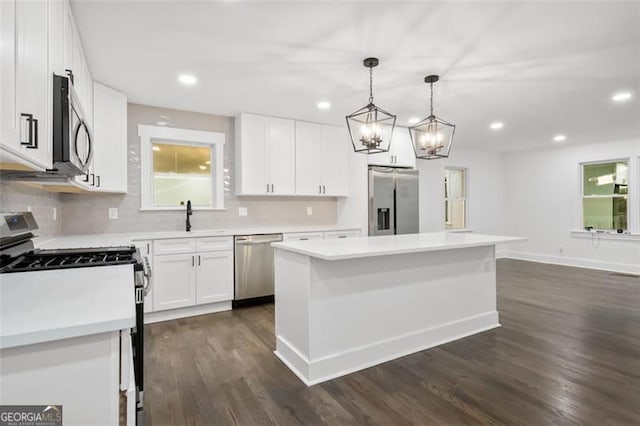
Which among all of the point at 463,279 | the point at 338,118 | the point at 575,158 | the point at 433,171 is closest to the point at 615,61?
the point at 463,279

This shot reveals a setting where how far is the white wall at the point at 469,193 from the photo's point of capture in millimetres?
5163

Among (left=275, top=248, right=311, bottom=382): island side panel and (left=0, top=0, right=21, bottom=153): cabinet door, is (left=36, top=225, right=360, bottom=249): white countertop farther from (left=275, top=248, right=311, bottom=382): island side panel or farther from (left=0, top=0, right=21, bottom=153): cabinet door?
(left=0, top=0, right=21, bottom=153): cabinet door

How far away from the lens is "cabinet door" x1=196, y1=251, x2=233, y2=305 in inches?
143

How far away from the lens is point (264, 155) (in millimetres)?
4238

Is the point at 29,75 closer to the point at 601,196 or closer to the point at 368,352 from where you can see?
the point at 368,352

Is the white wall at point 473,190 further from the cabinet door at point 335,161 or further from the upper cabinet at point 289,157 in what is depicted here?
the upper cabinet at point 289,157

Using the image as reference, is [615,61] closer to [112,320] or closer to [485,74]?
[485,74]

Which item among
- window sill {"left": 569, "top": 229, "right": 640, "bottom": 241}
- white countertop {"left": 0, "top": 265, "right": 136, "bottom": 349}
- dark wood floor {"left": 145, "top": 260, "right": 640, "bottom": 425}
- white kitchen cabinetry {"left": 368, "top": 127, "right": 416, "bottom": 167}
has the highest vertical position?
white kitchen cabinetry {"left": 368, "top": 127, "right": 416, "bottom": 167}

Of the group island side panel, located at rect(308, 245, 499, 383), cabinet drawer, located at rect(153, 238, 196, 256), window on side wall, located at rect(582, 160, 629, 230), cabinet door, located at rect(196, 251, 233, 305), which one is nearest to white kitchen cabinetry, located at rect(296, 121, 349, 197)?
cabinet door, located at rect(196, 251, 233, 305)

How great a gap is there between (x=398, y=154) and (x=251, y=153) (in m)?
2.30

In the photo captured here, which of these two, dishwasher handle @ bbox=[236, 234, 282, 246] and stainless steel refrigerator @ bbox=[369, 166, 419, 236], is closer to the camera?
dishwasher handle @ bbox=[236, 234, 282, 246]

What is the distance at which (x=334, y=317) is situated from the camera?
7.71 feet

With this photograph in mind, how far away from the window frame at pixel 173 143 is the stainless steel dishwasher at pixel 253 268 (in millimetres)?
744

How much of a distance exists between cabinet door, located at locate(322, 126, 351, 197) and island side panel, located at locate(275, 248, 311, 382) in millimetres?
2242
